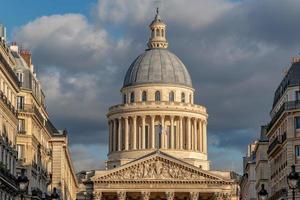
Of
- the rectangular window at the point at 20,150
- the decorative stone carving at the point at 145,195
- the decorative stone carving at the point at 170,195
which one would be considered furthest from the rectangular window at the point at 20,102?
the decorative stone carving at the point at 170,195

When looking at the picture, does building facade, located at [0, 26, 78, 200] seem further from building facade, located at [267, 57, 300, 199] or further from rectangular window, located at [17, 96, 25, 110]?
building facade, located at [267, 57, 300, 199]

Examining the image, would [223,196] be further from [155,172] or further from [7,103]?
[7,103]

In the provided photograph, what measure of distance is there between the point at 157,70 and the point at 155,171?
2961 centimetres

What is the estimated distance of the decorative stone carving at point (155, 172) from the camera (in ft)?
425

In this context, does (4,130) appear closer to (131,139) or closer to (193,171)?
(193,171)

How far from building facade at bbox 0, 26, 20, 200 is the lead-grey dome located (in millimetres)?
89215

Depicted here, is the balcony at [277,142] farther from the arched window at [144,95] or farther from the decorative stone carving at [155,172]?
the arched window at [144,95]

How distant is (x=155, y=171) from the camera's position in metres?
130

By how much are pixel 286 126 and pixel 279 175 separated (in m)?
8.33

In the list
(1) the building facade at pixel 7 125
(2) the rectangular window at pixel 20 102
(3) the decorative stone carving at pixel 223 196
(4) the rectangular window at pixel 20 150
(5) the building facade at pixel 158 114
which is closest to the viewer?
(1) the building facade at pixel 7 125

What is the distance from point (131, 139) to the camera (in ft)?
499

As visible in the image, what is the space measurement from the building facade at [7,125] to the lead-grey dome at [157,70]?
293 ft

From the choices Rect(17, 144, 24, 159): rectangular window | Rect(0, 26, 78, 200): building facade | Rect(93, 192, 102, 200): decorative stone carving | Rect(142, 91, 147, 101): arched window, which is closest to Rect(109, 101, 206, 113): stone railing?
Rect(142, 91, 147, 101): arched window

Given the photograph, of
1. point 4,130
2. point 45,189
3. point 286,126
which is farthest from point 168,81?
point 4,130
